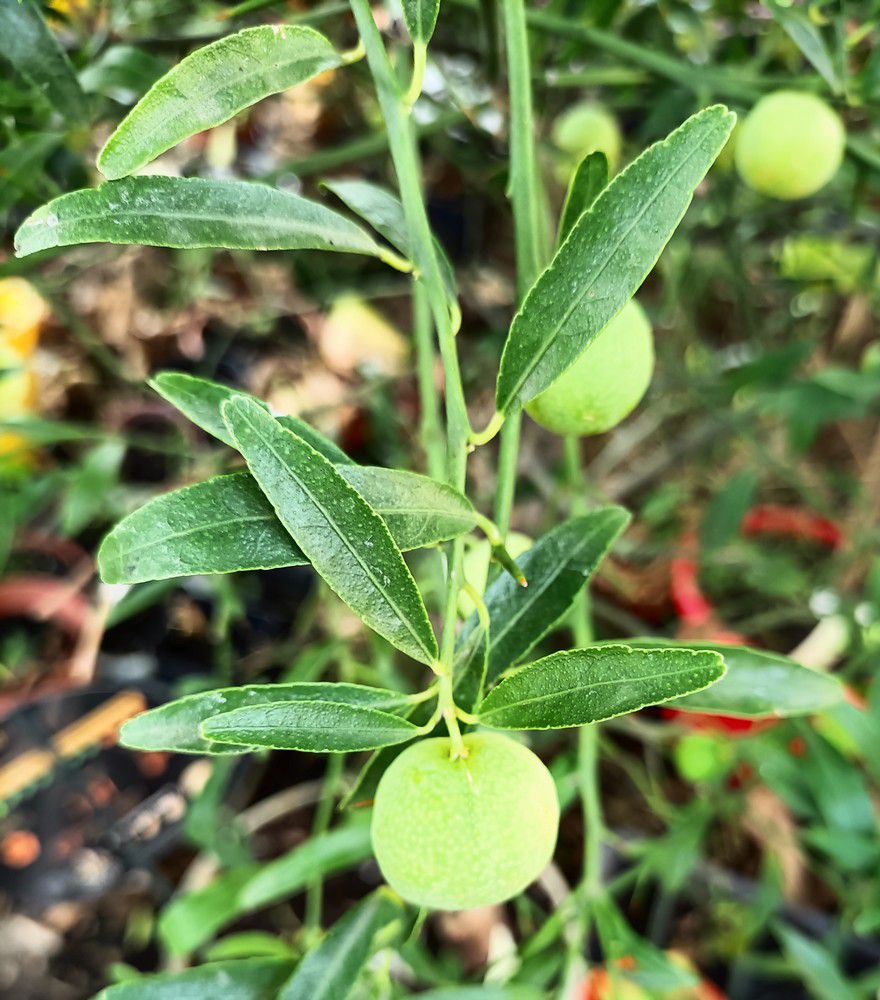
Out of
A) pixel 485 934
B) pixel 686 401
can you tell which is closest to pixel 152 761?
pixel 485 934

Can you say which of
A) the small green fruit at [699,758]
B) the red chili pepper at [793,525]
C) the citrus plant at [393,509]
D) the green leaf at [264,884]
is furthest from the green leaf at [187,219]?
the red chili pepper at [793,525]

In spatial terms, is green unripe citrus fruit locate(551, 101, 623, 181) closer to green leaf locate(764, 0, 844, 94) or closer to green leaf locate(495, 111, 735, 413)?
green leaf locate(764, 0, 844, 94)

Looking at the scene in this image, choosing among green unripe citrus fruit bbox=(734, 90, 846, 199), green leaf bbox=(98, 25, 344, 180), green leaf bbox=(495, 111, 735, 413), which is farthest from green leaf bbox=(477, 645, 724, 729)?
green unripe citrus fruit bbox=(734, 90, 846, 199)

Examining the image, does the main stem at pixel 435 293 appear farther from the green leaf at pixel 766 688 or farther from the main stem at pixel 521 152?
the green leaf at pixel 766 688

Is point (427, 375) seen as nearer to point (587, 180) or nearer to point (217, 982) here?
point (587, 180)

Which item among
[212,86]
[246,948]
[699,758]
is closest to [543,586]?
[212,86]

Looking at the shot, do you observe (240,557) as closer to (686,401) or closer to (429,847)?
(429,847)

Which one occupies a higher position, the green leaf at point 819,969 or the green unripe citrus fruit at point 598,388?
the green unripe citrus fruit at point 598,388
